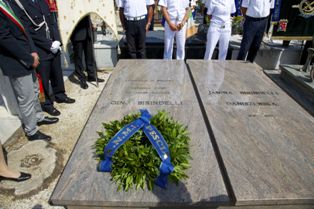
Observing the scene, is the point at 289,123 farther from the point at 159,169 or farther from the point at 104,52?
the point at 104,52

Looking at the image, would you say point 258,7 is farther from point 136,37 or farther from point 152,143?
point 152,143

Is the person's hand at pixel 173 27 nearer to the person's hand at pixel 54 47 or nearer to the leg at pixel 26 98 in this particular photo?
the person's hand at pixel 54 47

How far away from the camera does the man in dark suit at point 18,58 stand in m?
2.66

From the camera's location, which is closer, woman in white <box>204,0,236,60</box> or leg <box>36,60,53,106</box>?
leg <box>36,60,53,106</box>

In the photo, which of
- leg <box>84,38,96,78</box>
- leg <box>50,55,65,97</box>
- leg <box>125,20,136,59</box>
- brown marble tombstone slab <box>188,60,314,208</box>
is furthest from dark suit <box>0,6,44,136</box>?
leg <box>125,20,136,59</box>

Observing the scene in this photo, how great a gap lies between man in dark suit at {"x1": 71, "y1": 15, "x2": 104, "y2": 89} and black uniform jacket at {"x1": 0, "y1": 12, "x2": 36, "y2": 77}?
5.54ft

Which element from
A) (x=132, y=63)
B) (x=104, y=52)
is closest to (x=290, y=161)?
(x=132, y=63)

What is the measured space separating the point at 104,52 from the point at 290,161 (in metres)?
4.90

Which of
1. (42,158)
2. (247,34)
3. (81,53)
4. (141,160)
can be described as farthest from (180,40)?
(141,160)

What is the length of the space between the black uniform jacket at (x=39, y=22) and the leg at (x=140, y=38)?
1.56 m

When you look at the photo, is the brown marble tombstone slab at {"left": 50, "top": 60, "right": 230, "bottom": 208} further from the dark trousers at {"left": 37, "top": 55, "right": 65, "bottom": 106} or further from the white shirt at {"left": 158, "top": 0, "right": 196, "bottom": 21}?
the white shirt at {"left": 158, "top": 0, "right": 196, "bottom": 21}

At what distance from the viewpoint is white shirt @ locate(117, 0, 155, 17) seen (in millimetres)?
4652

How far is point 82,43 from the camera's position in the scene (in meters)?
4.80

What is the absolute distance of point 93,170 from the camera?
173 centimetres
